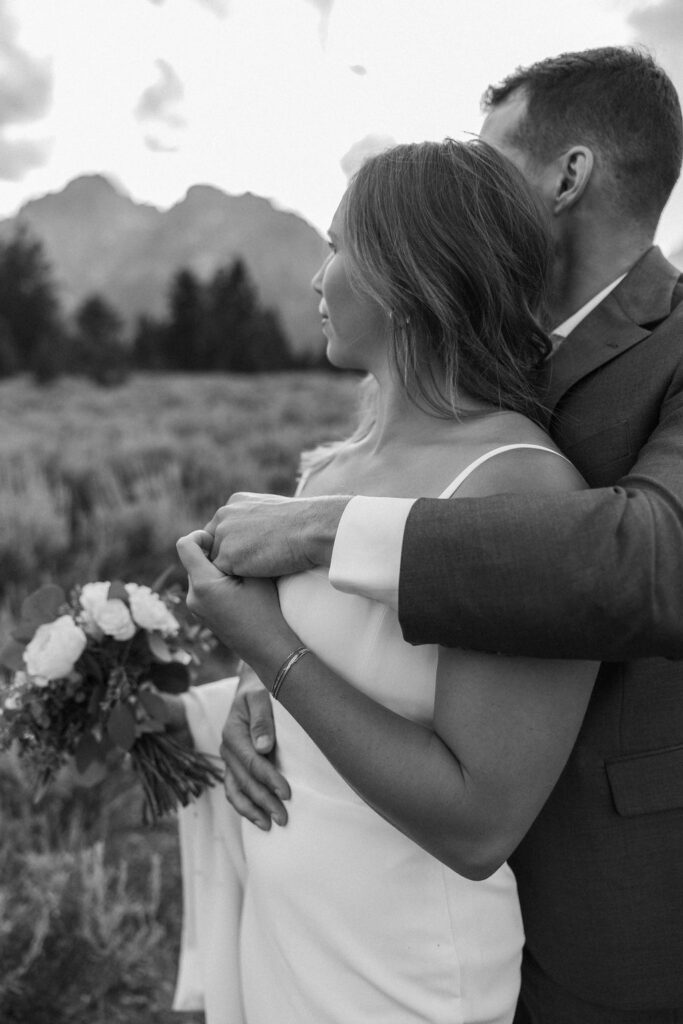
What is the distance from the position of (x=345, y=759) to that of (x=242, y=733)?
1.55 feet

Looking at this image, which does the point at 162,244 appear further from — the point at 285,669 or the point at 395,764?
the point at 395,764

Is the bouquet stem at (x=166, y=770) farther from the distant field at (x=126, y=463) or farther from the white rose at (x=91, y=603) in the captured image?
the distant field at (x=126, y=463)

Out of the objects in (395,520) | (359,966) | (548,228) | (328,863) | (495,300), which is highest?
(548,228)

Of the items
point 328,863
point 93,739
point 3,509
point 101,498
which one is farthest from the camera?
point 101,498

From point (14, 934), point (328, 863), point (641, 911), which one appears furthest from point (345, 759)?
point (14, 934)

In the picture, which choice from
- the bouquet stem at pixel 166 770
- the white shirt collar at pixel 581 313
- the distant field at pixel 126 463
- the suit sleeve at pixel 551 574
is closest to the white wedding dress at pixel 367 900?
the suit sleeve at pixel 551 574

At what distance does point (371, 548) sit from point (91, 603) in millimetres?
861

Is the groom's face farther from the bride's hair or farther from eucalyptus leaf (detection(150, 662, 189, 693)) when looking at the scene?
eucalyptus leaf (detection(150, 662, 189, 693))

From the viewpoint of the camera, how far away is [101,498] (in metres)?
4.30

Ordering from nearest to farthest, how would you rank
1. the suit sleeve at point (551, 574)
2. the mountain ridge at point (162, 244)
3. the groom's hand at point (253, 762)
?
the suit sleeve at point (551, 574)
the groom's hand at point (253, 762)
the mountain ridge at point (162, 244)

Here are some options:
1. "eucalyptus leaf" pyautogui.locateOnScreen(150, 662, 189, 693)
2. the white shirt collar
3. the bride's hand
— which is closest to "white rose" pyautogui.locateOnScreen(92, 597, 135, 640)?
"eucalyptus leaf" pyautogui.locateOnScreen(150, 662, 189, 693)

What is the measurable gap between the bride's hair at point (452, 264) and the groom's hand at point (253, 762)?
0.70 metres

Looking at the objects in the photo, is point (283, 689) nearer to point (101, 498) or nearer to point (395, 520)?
point (395, 520)

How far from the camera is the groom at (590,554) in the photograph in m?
1.08
